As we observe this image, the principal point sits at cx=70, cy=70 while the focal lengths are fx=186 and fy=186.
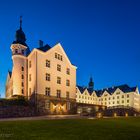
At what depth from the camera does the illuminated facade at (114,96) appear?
90.0 meters

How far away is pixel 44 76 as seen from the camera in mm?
38938

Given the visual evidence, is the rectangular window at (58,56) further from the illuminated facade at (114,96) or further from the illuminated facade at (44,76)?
the illuminated facade at (114,96)

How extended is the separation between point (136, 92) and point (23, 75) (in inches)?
2681

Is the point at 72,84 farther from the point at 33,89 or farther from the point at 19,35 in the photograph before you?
the point at 19,35

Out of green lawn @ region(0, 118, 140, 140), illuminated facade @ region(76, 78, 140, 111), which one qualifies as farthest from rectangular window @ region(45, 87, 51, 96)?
illuminated facade @ region(76, 78, 140, 111)

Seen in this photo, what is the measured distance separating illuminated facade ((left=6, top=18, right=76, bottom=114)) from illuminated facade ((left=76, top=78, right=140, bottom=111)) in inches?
1732

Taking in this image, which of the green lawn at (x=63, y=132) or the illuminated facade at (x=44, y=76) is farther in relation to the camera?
the illuminated facade at (x=44, y=76)

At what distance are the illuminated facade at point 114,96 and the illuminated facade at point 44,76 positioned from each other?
44.0m

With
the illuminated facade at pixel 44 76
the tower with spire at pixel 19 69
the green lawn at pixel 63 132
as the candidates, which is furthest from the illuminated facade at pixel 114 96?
the green lawn at pixel 63 132

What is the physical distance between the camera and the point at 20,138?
9016 mm

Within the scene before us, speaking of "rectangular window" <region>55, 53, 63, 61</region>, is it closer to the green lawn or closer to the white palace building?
the white palace building

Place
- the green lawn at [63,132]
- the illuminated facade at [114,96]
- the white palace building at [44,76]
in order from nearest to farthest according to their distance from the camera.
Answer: the green lawn at [63,132] → the white palace building at [44,76] → the illuminated facade at [114,96]

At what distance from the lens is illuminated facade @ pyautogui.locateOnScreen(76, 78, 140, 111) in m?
90.0

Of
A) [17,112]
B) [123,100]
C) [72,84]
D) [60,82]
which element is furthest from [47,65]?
[123,100]
